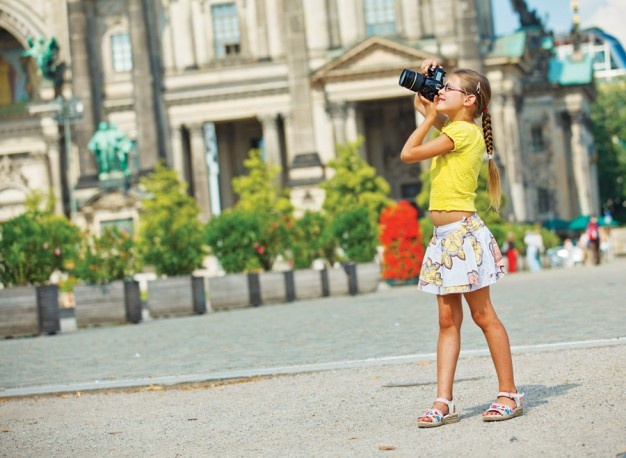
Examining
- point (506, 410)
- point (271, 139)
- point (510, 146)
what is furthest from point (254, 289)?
point (510, 146)

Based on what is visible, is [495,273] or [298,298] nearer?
[495,273]

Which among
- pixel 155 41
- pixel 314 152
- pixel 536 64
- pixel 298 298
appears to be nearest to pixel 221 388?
pixel 298 298

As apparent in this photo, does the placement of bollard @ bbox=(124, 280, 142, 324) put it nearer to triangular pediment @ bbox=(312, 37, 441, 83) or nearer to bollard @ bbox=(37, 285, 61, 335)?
bollard @ bbox=(37, 285, 61, 335)

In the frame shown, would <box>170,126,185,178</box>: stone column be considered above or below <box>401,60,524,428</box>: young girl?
above

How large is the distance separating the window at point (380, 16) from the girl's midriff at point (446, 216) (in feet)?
182

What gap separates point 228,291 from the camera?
108ft

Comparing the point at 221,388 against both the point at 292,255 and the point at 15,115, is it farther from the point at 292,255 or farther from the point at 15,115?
the point at 15,115

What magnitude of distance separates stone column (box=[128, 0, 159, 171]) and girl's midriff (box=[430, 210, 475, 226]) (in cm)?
5410

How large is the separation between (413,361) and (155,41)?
53.2 m

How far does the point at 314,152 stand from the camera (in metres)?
62.0

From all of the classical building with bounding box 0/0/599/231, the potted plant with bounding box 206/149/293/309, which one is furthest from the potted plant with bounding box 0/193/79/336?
the classical building with bounding box 0/0/599/231

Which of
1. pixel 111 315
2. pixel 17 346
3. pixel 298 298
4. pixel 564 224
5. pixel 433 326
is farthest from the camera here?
pixel 564 224

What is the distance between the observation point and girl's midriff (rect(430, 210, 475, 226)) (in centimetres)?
911

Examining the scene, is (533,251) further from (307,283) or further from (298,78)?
(307,283)
